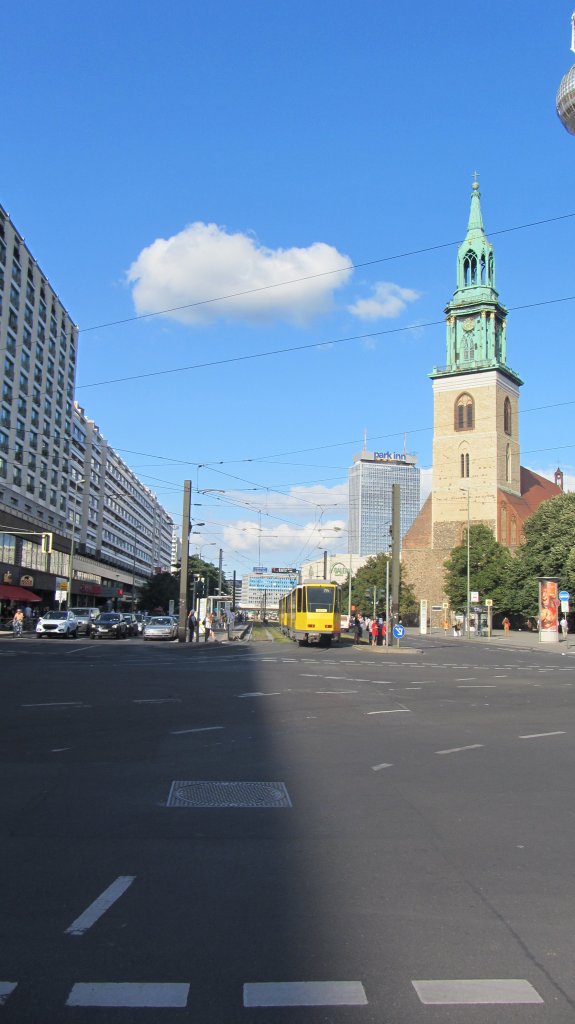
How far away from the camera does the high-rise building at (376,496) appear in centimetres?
11659

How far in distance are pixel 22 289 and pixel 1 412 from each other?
12430 mm

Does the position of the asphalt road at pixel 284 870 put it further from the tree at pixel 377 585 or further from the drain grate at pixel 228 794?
the tree at pixel 377 585

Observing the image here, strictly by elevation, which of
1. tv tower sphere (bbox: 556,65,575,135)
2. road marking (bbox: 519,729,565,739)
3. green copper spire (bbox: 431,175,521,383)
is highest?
green copper spire (bbox: 431,175,521,383)

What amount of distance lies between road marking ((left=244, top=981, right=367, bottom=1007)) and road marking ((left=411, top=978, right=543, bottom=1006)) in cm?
30

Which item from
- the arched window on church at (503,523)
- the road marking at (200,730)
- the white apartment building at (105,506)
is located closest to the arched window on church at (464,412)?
the arched window on church at (503,523)

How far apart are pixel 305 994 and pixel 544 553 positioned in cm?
7233

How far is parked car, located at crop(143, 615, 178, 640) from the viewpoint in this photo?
4778 cm

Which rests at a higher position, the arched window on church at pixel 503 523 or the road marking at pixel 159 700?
the arched window on church at pixel 503 523

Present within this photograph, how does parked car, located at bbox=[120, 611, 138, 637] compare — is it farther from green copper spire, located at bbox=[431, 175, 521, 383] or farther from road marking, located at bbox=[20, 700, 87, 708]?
green copper spire, located at bbox=[431, 175, 521, 383]

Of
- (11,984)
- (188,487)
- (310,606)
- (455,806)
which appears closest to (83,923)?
(11,984)

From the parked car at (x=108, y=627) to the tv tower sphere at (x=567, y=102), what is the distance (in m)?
35.1

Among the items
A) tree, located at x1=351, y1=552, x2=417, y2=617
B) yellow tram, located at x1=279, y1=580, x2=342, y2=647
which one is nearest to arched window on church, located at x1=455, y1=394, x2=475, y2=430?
tree, located at x1=351, y1=552, x2=417, y2=617

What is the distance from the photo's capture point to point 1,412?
7469 cm

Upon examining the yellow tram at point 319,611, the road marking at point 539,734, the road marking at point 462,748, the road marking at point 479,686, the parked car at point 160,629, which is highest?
the yellow tram at point 319,611
